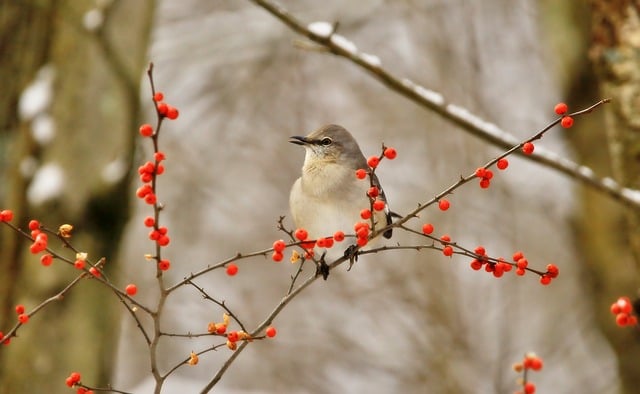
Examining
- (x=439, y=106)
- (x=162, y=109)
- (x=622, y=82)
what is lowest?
(x=162, y=109)

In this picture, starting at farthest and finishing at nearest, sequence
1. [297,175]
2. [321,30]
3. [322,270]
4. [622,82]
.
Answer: [297,175] < [622,82] < [321,30] < [322,270]

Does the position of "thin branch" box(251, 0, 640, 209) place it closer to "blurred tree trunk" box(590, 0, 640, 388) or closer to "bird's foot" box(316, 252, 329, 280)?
"blurred tree trunk" box(590, 0, 640, 388)

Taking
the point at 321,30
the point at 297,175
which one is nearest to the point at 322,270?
the point at 321,30

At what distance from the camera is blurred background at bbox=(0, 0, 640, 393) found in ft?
12.5

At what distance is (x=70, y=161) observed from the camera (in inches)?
153

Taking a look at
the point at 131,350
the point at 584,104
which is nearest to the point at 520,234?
the point at 584,104

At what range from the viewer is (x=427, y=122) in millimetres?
8117

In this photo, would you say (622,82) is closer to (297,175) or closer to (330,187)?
(330,187)

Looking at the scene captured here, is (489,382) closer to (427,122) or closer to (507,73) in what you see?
(427,122)

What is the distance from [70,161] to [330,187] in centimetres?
144

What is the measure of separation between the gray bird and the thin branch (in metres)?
0.32

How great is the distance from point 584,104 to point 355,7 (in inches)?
105

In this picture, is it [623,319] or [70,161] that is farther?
[70,161]

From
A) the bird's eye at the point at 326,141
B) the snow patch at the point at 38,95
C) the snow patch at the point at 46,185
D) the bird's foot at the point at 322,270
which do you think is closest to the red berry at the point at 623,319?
the bird's foot at the point at 322,270
